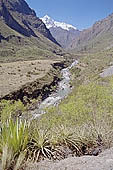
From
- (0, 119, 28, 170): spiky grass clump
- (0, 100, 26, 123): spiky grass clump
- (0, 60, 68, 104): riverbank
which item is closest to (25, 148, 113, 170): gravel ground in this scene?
(0, 119, 28, 170): spiky grass clump

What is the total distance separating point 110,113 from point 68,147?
6224mm

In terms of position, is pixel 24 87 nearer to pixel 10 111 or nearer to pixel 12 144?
pixel 10 111

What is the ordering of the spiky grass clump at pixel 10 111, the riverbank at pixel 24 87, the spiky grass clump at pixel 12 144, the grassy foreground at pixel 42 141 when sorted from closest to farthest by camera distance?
1. the spiky grass clump at pixel 12 144
2. the grassy foreground at pixel 42 141
3. the spiky grass clump at pixel 10 111
4. the riverbank at pixel 24 87

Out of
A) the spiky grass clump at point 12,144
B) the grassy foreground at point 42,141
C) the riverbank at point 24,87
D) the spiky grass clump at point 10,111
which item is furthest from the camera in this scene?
the riverbank at point 24,87

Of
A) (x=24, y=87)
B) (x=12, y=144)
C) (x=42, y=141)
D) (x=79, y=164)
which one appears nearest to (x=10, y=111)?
(x=42, y=141)

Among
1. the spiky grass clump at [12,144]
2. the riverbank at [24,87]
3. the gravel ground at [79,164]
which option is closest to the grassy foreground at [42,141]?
the spiky grass clump at [12,144]

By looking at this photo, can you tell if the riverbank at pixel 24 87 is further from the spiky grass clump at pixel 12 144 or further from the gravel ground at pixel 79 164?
the gravel ground at pixel 79 164

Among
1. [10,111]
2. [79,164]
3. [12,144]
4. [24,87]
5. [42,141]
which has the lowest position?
[24,87]

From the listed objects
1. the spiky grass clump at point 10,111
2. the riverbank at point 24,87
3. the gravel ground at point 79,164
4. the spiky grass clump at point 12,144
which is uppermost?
the spiky grass clump at point 12,144

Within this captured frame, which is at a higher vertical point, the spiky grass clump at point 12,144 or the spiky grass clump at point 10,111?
the spiky grass clump at point 12,144

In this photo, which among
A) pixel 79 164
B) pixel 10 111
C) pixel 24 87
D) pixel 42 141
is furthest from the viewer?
pixel 24 87

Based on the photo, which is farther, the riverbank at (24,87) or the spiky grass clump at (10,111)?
the riverbank at (24,87)

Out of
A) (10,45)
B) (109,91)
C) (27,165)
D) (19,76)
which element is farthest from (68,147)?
(10,45)

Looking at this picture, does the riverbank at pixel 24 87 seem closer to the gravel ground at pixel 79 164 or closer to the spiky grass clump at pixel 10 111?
the spiky grass clump at pixel 10 111
